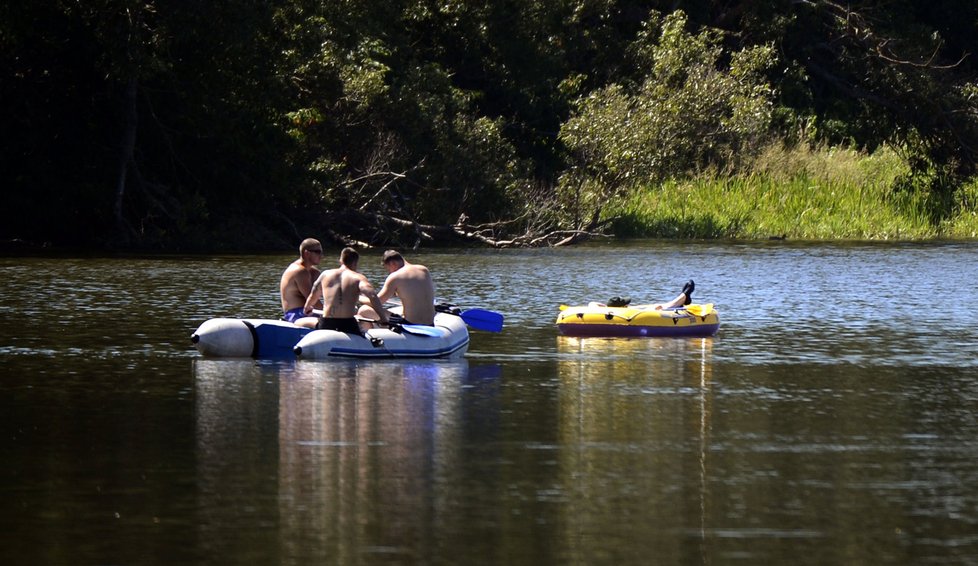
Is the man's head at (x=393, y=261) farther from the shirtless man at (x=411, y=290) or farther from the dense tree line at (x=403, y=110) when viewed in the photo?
the dense tree line at (x=403, y=110)

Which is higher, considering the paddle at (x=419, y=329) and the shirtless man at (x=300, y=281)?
the shirtless man at (x=300, y=281)

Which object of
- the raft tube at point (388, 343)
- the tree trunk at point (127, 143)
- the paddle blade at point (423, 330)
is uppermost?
the tree trunk at point (127, 143)

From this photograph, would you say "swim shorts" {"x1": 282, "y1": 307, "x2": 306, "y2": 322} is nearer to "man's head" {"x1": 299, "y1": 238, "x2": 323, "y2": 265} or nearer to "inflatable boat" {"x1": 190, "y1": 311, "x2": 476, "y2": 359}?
"man's head" {"x1": 299, "y1": 238, "x2": 323, "y2": 265}

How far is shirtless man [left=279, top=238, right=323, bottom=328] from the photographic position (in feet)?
53.6

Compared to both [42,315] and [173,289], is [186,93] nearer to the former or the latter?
[173,289]

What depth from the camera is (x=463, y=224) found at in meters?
38.6

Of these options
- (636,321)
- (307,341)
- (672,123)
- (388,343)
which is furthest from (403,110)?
(307,341)

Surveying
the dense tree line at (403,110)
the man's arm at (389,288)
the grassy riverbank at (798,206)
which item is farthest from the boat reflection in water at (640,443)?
the grassy riverbank at (798,206)

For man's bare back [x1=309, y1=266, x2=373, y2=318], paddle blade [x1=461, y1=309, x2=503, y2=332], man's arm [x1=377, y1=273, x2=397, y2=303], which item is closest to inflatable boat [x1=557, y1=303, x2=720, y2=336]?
paddle blade [x1=461, y1=309, x2=503, y2=332]

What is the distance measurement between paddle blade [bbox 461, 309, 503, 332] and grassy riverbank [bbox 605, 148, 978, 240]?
80.8 feet

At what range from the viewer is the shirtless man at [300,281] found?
1633 centimetres

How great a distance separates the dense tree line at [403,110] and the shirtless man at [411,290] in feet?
54.6

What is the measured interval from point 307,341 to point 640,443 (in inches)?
208

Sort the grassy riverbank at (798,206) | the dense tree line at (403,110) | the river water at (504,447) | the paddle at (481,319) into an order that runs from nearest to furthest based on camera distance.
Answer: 1. the river water at (504,447)
2. the paddle at (481,319)
3. the dense tree line at (403,110)
4. the grassy riverbank at (798,206)
